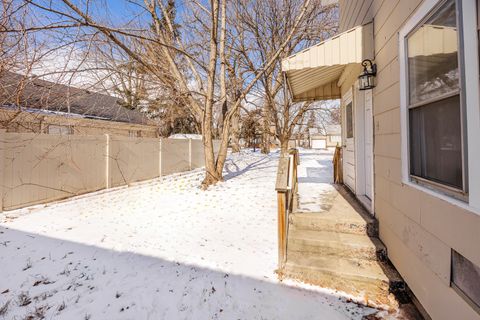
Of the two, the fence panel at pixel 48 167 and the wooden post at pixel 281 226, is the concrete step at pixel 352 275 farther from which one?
the fence panel at pixel 48 167

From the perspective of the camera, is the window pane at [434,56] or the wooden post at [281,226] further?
the wooden post at [281,226]

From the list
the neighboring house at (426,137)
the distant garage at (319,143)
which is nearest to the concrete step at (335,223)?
the neighboring house at (426,137)

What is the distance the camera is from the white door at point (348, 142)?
5191 millimetres

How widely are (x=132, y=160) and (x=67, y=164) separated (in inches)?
87.8

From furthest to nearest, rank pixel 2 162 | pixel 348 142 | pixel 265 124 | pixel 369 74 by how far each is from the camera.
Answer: pixel 265 124, pixel 348 142, pixel 2 162, pixel 369 74

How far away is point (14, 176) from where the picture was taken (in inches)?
222

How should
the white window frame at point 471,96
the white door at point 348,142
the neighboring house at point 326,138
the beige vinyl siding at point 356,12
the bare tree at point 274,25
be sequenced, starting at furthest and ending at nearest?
the neighboring house at point 326,138
the bare tree at point 274,25
the white door at point 348,142
the beige vinyl siding at point 356,12
the white window frame at point 471,96

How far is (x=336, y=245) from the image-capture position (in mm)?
3125

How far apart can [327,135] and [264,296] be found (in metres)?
40.3

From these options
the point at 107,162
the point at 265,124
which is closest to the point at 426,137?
the point at 107,162

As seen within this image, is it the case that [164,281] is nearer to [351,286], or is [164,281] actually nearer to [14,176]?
[351,286]

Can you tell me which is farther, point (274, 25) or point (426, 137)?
point (274, 25)

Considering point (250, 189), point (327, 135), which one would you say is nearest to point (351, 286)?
point (250, 189)

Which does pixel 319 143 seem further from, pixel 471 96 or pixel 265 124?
pixel 471 96
